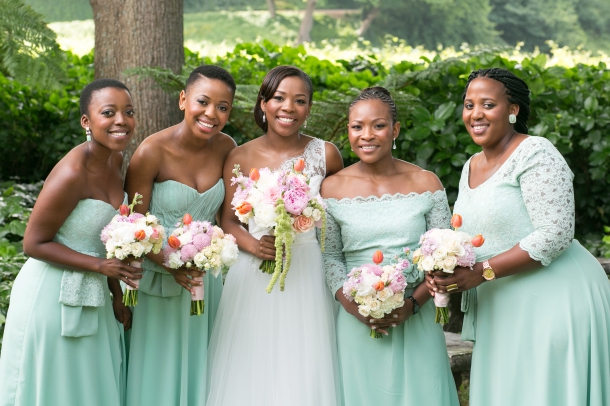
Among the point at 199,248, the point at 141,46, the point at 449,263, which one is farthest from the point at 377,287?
the point at 141,46

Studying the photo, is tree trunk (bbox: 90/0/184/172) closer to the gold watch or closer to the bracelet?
the bracelet

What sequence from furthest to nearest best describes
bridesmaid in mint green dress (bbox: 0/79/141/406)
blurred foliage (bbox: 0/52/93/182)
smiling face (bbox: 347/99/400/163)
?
blurred foliage (bbox: 0/52/93/182)
smiling face (bbox: 347/99/400/163)
bridesmaid in mint green dress (bbox: 0/79/141/406)

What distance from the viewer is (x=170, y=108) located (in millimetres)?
6941

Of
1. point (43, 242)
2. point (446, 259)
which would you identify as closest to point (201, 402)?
point (43, 242)

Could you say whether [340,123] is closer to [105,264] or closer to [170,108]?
[170,108]

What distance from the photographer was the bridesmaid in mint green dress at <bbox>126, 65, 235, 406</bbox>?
4.48 m

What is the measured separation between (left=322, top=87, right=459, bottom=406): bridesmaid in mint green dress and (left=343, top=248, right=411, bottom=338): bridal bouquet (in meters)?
0.14

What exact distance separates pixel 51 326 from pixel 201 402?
107 cm

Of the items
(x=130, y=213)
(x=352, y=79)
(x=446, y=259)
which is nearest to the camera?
(x=446, y=259)

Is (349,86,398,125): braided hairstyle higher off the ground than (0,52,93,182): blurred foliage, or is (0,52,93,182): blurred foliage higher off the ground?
(0,52,93,182): blurred foliage

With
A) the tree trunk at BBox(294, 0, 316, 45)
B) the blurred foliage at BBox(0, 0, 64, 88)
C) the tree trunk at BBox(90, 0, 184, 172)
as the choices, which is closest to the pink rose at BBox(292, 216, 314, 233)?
the tree trunk at BBox(90, 0, 184, 172)

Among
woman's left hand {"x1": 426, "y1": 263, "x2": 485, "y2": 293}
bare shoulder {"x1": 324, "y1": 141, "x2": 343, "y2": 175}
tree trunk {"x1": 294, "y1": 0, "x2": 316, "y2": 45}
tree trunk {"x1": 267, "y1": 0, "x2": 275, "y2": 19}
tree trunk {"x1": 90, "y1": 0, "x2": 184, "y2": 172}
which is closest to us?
woman's left hand {"x1": 426, "y1": 263, "x2": 485, "y2": 293}

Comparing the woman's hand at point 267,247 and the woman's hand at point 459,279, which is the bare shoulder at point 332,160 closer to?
the woman's hand at point 267,247

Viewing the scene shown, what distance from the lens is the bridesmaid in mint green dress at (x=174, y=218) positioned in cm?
448
